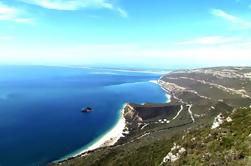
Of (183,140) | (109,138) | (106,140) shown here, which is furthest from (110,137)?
(183,140)

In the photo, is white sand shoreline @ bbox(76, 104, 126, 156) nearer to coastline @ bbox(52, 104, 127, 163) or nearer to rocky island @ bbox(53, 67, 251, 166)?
coastline @ bbox(52, 104, 127, 163)

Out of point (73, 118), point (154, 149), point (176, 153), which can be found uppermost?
point (176, 153)

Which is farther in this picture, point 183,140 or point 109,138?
point 109,138

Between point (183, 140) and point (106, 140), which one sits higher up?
point (183, 140)

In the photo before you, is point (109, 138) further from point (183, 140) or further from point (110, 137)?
point (183, 140)

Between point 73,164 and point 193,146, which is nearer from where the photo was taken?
point 193,146

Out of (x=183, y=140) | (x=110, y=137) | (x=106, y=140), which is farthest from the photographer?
(x=110, y=137)

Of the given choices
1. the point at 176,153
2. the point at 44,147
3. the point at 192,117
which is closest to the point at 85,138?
the point at 44,147

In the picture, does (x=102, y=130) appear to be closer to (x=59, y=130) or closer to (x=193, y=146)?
(x=59, y=130)

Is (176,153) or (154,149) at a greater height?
(176,153)

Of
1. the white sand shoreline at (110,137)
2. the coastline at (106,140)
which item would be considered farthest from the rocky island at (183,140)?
the coastline at (106,140)

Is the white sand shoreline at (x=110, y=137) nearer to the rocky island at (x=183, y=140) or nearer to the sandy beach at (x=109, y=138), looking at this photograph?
the sandy beach at (x=109, y=138)
